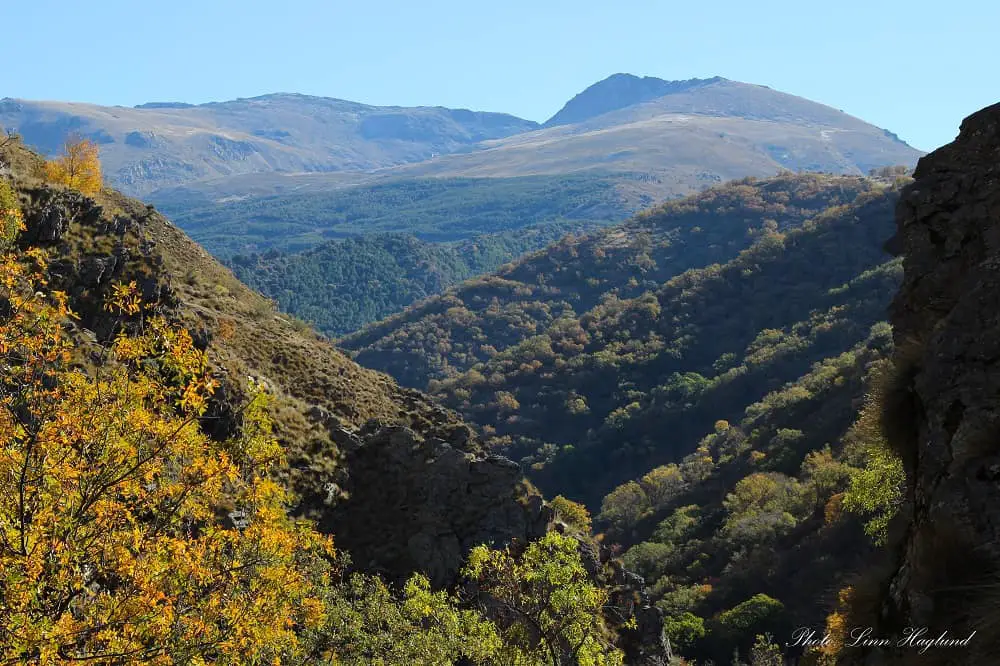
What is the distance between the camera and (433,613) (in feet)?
63.3

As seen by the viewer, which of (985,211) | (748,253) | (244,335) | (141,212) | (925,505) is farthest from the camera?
(748,253)

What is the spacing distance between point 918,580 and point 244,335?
38.3m

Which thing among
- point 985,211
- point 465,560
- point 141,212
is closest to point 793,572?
point 465,560

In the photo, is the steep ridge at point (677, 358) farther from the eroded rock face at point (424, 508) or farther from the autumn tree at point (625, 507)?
the eroded rock face at point (424, 508)

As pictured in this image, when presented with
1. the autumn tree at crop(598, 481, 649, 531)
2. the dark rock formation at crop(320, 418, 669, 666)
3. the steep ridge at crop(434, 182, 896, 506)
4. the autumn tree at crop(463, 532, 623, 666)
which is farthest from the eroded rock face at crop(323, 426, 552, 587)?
the steep ridge at crop(434, 182, 896, 506)

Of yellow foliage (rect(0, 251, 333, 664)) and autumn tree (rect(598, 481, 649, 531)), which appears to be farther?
autumn tree (rect(598, 481, 649, 531))

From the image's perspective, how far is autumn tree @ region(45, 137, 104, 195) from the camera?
54031mm

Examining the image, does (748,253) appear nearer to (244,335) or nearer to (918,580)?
(244,335)

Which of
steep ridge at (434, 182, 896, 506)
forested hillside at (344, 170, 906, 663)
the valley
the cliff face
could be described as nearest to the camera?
the cliff face

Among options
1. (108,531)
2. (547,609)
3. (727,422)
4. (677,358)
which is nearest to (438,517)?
(547,609)

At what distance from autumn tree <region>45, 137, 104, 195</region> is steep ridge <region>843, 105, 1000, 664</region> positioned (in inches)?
2050

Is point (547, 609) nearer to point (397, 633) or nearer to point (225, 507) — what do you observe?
point (397, 633)

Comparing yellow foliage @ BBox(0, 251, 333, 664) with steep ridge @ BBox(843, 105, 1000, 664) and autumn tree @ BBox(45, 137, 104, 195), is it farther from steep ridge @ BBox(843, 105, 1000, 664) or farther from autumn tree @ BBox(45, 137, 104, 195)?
autumn tree @ BBox(45, 137, 104, 195)

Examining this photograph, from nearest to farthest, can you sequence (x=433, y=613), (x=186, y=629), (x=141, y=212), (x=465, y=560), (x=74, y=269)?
1. (x=186, y=629)
2. (x=433, y=613)
3. (x=465, y=560)
4. (x=74, y=269)
5. (x=141, y=212)
